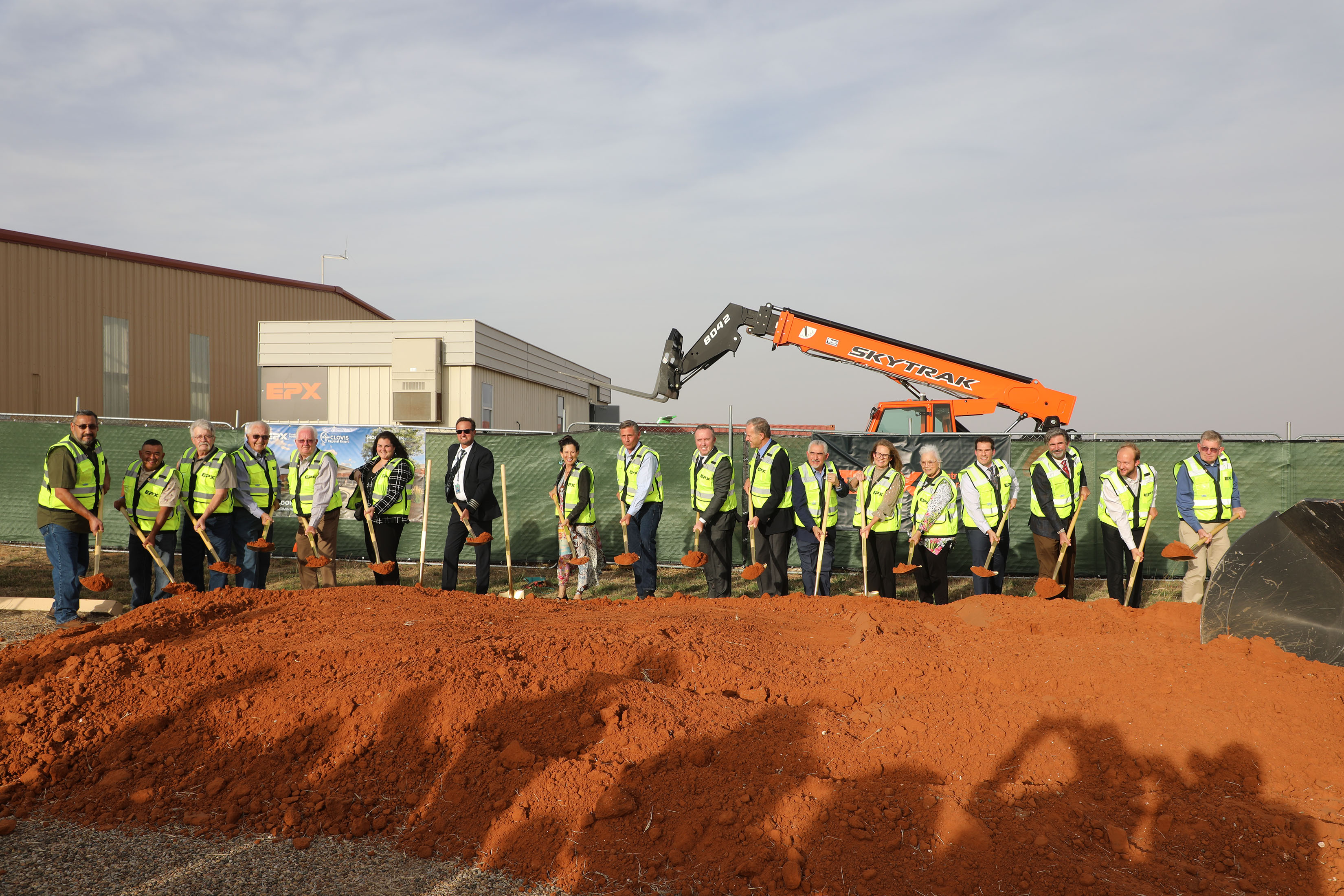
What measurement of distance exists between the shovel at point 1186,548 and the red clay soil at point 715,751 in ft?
8.44

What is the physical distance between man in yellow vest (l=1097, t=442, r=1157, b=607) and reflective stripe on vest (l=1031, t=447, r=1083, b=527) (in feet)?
0.78

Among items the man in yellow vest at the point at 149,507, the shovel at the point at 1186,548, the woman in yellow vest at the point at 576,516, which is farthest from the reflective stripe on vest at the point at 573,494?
the shovel at the point at 1186,548

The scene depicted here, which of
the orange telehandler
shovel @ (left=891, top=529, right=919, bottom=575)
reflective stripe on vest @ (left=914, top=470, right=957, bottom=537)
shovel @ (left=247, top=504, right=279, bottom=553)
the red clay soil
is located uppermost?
the orange telehandler

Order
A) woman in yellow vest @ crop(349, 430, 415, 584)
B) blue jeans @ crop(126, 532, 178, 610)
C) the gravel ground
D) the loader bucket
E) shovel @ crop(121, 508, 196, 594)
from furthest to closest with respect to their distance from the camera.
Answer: woman in yellow vest @ crop(349, 430, 415, 584) < blue jeans @ crop(126, 532, 178, 610) < shovel @ crop(121, 508, 196, 594) < the loader bucket < the gravel ground

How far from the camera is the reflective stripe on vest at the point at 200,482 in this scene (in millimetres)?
7414

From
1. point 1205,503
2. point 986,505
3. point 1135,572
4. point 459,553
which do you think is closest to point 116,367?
point 459,553

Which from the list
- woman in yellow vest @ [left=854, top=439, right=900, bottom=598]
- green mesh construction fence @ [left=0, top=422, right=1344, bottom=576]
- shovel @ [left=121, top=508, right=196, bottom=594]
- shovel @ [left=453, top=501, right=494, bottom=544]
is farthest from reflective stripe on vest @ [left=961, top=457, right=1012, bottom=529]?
shovel @ [left=121, top=508, right=196, bottom=594]

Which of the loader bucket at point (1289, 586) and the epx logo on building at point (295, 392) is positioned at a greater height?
the epx logo on building at point (295, 392)

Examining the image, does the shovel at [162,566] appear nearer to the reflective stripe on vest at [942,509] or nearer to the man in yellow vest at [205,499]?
the man in yellow vest at [205,499]

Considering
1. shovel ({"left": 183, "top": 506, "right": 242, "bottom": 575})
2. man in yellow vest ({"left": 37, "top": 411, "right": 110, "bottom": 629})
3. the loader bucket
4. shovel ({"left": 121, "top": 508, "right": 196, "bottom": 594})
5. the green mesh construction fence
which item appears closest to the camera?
the loader bucket

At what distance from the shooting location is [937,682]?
4426 millimetres

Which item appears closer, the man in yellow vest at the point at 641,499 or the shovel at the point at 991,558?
the shovel at the point at 991,558

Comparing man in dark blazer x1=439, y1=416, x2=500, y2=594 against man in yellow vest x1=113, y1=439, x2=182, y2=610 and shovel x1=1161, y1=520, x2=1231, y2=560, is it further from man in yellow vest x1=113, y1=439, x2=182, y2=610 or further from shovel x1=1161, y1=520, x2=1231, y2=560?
shovel x1=1161, y1=520, x2=1231, y2=560

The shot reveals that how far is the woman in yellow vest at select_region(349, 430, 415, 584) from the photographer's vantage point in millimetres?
7855
